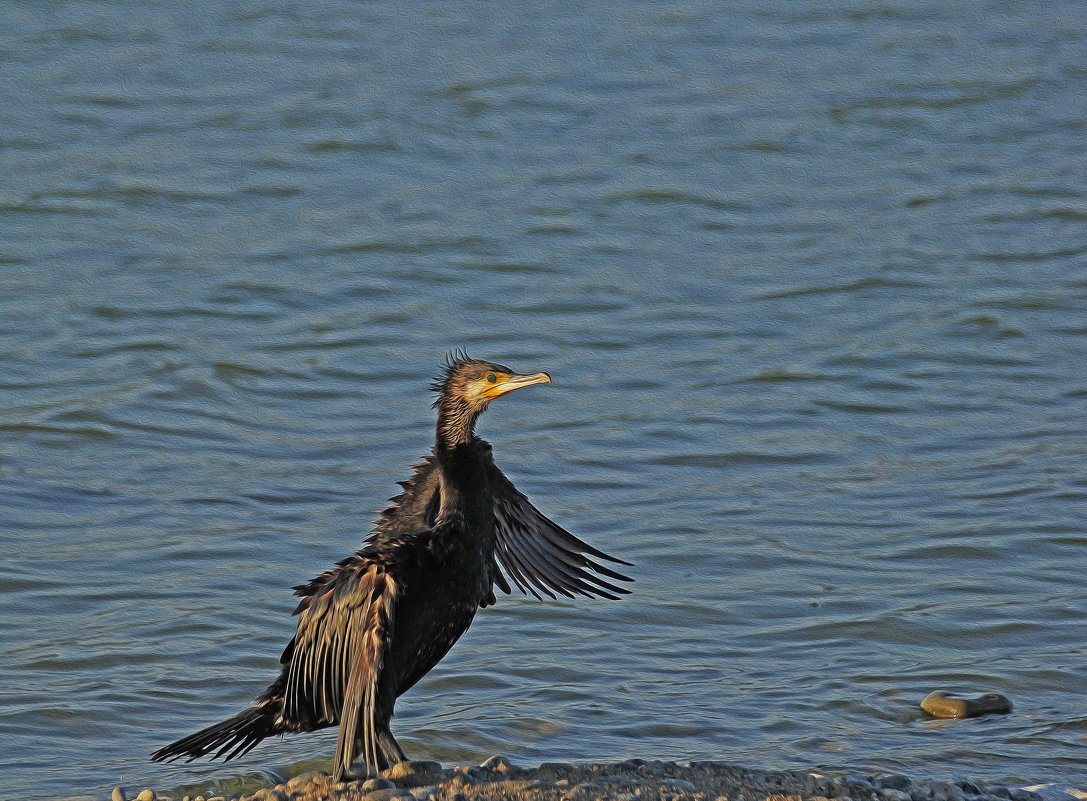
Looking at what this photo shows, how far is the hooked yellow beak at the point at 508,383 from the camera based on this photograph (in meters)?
6.55

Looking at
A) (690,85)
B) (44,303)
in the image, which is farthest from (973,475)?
(690,85)

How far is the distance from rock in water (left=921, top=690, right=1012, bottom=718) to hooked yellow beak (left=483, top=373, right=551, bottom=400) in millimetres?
2058

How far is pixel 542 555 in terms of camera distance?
6984 mm

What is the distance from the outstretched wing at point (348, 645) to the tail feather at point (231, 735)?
0.28 m

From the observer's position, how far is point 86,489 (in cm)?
931

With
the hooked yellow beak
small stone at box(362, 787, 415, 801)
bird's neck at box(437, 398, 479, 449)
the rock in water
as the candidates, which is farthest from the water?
the hooked yellow beak

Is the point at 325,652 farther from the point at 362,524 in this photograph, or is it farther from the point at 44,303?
the point at 44,303

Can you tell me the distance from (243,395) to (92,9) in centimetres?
766

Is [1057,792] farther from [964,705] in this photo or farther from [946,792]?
[964,705]

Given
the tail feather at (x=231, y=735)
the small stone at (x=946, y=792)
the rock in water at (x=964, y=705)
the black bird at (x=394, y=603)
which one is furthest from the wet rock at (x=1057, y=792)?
the tail feather at (x=231, y=735)

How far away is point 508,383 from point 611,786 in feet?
Answer: 4.87

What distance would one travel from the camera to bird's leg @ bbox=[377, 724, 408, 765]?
237 inches

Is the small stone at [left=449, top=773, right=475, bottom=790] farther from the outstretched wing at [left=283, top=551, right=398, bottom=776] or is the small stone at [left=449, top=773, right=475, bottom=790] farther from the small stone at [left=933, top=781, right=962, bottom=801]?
the small stone at [left=933, top=781, right=962, bottom=801]

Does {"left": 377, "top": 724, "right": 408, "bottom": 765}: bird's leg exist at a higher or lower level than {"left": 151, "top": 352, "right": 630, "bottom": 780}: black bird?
lower
